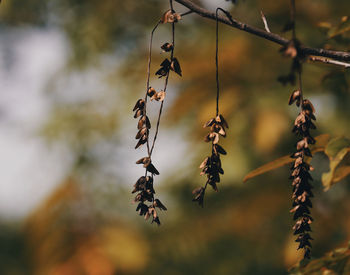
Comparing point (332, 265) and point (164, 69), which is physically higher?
point (164, 69)

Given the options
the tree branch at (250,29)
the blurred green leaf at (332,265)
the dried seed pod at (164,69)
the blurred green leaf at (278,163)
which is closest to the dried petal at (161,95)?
the dried seed pod at (164,69)

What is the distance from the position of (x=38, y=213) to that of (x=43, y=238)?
0.16 metres

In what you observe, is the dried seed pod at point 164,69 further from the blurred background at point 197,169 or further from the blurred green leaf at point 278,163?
the blurred background at point 197,169

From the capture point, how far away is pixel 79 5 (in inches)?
146

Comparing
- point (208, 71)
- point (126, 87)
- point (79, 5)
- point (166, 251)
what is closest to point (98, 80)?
point (126, 87)

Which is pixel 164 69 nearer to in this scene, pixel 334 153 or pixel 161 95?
pixel 161 95

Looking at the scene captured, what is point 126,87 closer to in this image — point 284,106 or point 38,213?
point 38,213

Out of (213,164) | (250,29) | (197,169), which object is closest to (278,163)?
(213,164)

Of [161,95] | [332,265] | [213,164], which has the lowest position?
[332,265]

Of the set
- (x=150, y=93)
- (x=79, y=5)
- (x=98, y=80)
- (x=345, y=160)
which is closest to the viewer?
(x=150, y=93)

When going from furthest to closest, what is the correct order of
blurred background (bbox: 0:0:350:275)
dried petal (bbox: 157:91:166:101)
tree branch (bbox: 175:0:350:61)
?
blurred background (bbox: 0:0:350:275)
dried petal (bbox: 157:91:166:101)
tree branch (bbox: 175:0:350:61)

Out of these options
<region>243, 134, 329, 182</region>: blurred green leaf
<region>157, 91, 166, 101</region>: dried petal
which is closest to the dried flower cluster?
<region>157, 91, 166, 101</region>: dried petal

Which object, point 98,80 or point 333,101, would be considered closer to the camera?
point 333,101

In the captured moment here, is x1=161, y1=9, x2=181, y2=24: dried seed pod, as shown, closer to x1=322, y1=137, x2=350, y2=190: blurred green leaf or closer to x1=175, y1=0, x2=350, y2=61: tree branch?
x1=175, y1=0, x2=350, y2=61: tree branch
